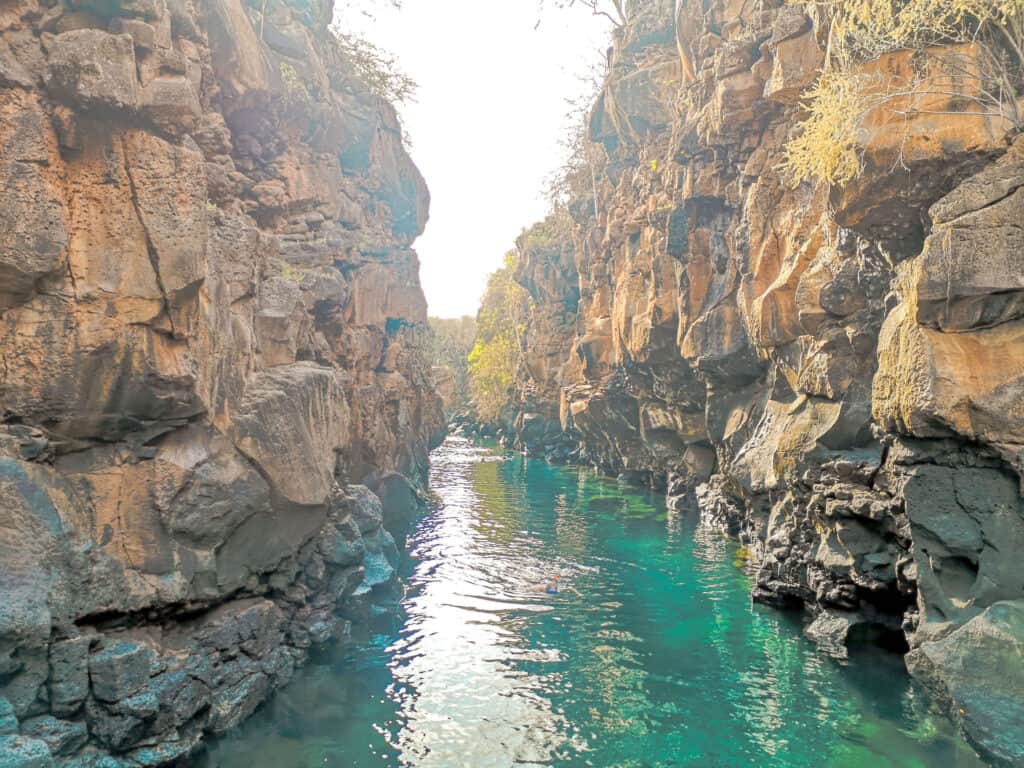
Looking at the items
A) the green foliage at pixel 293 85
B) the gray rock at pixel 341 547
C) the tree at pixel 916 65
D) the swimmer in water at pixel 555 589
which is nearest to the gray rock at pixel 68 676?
the gray rock at pixel 341 547

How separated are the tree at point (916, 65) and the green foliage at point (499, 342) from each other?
136 feet

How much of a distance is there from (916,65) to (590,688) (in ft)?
36.1

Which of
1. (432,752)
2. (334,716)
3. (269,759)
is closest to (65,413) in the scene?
(269,759)

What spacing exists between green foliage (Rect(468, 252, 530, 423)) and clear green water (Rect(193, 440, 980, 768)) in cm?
3719

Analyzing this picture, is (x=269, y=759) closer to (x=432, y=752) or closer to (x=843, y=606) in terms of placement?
(x=432, y=752)

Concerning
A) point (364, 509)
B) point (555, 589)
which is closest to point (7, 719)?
point (364, 509)

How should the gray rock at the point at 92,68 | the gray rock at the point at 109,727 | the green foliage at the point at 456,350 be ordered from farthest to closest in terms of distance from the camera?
the green foliage at the point at 456,350 → the gray rock at the point at 92,68 → the gray rock at the point at 109,727

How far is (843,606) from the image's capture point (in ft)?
42.4

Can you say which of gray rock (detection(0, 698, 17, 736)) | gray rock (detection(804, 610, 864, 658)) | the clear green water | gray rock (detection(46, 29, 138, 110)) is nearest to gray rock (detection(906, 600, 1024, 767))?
the clear green water

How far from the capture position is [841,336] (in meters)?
13.8

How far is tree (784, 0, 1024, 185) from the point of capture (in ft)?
31.3

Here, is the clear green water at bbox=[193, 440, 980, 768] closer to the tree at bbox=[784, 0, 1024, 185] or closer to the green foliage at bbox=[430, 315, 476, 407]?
the tree at bbox=[784, 0, 1024, 185]

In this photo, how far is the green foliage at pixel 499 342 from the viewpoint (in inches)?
2183

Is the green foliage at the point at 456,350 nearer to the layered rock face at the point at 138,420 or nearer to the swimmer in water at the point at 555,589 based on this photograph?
the swimmer in water at the point at 555,589
